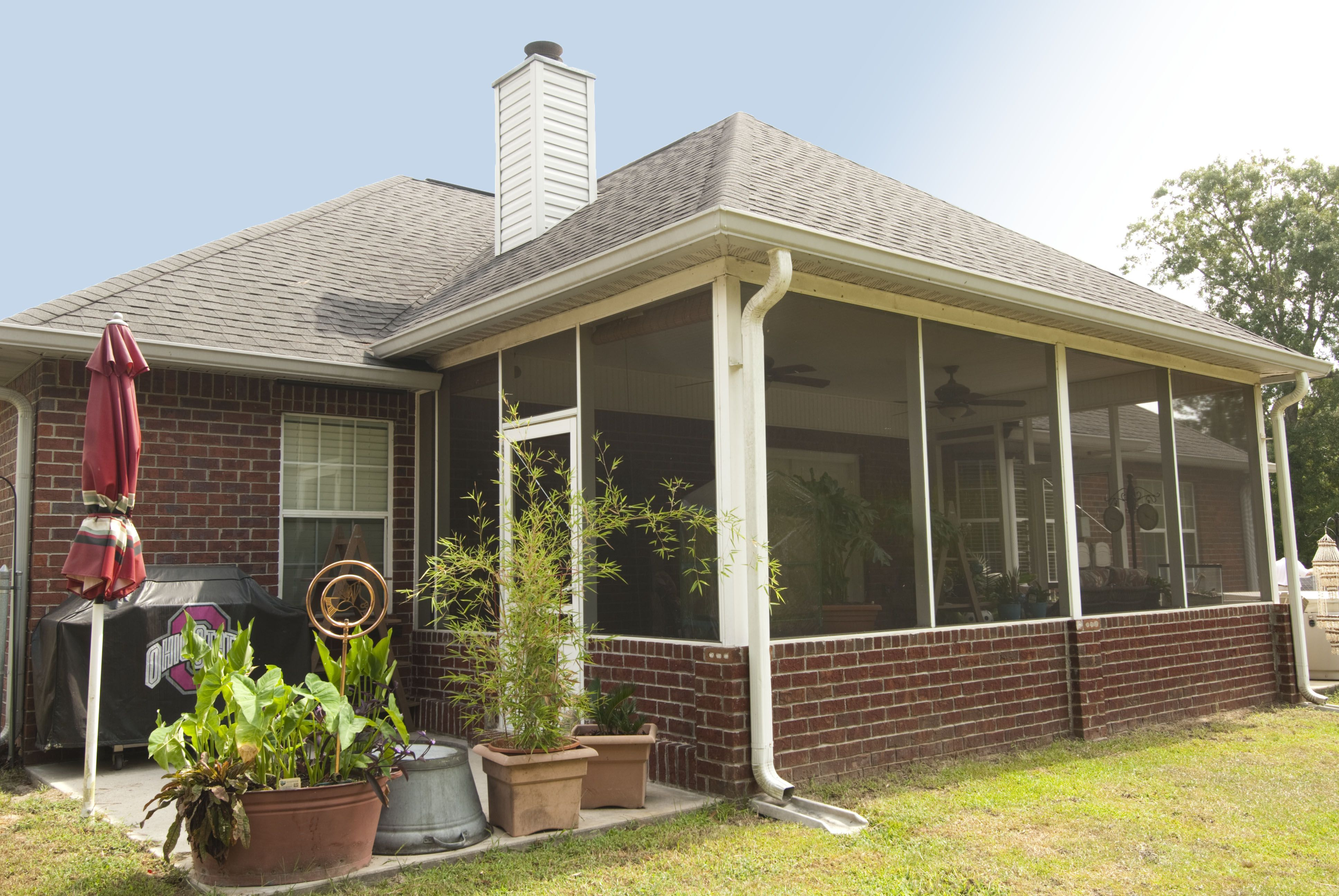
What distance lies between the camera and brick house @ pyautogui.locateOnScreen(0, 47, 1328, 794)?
5.38 meters

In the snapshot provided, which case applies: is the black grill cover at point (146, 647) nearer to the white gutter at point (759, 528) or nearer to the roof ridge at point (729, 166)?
the white gutter at point (759, 528)

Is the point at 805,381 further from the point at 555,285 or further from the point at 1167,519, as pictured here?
the point at 1167,519

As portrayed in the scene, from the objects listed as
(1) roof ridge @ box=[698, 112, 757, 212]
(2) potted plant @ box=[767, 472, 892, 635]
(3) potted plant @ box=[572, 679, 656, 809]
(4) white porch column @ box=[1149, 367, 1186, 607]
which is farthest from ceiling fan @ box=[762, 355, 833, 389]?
(4) white porch column @ box=[1149, 367, 1186, 607]

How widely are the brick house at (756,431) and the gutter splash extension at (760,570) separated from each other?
2cm

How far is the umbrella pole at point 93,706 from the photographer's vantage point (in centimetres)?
478

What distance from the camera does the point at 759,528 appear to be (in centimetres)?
519

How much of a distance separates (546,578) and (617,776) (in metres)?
1.06

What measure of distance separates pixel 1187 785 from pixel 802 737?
216 centimetres

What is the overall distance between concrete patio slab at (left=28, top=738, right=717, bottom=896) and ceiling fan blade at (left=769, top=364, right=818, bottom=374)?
2219mm

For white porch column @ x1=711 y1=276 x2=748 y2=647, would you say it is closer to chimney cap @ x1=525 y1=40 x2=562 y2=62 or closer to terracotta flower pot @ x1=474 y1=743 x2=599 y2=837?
terracotta flower pot @ x1=474 y1=743 x2=599 y2=837

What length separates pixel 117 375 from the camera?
4.89 m

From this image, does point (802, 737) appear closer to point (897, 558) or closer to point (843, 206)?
point (897, 558)

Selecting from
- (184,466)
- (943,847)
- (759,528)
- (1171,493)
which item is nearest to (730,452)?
(759,528)

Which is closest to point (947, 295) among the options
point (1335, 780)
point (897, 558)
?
point (897, 558)
